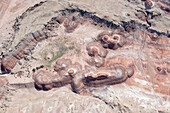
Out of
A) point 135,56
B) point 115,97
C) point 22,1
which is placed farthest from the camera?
point 22,1

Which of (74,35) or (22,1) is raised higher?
(22,1)

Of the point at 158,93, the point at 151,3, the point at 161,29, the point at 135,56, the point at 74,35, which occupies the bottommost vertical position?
the point at 158,93

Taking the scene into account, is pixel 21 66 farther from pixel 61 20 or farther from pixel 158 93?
pixel 158 93

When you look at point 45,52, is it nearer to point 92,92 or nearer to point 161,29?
point 92,92

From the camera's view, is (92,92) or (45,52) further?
(45,52)

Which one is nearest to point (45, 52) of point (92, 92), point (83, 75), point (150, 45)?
point (83, 75)

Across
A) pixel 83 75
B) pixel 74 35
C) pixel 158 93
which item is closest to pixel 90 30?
pixel 74 35

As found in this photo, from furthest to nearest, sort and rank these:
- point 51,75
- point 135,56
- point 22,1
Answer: point 22,1 < point 135,56 < point 51,75
